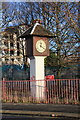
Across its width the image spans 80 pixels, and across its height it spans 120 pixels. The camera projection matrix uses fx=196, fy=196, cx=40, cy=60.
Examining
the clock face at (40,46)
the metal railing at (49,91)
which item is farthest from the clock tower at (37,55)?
the metal railing at (49,91)

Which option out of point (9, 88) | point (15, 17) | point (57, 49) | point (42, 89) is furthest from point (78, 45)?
point (15, 17)

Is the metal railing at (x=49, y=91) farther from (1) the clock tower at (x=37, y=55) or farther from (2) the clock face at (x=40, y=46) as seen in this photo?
(2) the clock face at (x=40, y=46)

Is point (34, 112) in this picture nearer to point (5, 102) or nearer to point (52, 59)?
point (5, 102)

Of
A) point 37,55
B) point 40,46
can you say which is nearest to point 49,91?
point 37,55

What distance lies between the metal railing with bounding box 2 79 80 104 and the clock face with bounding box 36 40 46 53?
1948 millimetres

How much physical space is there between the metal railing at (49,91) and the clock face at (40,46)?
195 cm

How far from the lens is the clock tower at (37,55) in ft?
38.4

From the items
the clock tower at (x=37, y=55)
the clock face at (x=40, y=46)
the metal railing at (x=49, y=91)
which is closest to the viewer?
the metal railing at (x=49, y=91)

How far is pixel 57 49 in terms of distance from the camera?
1664 cm

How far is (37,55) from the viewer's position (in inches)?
474

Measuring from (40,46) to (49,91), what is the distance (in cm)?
282

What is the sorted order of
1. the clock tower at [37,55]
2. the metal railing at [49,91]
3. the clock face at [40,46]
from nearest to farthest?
the metal railing at [49,91]
the clock tower at [37,55]
the clock face at [40,46]

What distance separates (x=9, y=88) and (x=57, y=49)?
612cm

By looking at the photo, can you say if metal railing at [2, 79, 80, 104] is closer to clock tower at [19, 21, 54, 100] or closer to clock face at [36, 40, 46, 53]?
clock tower at [19, 21, 54, 100]
